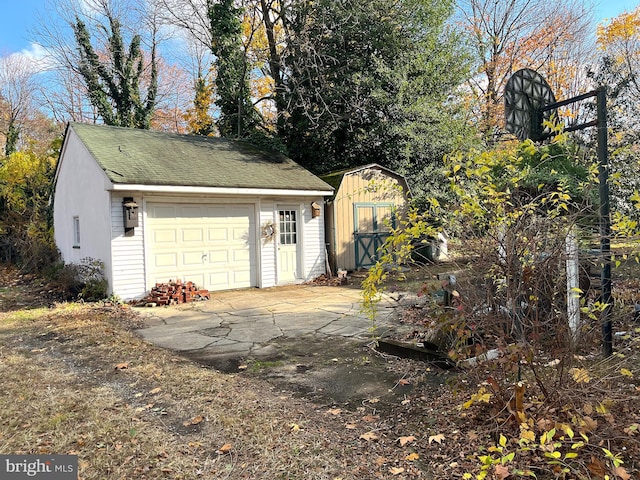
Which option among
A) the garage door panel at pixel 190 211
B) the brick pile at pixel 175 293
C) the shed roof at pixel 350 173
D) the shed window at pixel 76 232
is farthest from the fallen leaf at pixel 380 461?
the shed window at pixel 76 232

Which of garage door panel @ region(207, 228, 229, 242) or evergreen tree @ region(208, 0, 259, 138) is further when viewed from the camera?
evergreen tree @ region(208, 0, 259, 138)

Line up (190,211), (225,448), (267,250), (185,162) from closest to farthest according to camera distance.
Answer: (225,448) < (190,211) < (185,162) < (267,250)

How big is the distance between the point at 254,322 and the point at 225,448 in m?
4.05

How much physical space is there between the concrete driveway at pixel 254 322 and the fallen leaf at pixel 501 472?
→ 209 cm

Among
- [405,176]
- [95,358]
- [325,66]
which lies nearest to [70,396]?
[95,358]

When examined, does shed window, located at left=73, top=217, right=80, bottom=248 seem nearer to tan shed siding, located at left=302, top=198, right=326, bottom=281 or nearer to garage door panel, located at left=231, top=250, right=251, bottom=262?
garage door panel, located at left=231, top=250, right=251, bottom=262

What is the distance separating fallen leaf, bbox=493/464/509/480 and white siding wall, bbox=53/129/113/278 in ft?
26.3

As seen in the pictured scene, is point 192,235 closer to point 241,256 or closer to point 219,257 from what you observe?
point 219,257

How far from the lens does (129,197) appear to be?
863 cm

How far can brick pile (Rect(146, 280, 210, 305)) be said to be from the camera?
8.66 metres

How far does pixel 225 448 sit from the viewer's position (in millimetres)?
2910

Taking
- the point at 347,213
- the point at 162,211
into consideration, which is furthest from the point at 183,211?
the point at 347,213

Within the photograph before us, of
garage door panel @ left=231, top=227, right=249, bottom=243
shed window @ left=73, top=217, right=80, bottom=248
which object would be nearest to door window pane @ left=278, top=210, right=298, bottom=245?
garage door panel @ left=231, top=227, right=249, bottom=243

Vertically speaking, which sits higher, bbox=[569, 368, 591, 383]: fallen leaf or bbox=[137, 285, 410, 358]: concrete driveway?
bbox=[569, 368, 591, 383]: fallen leaf
